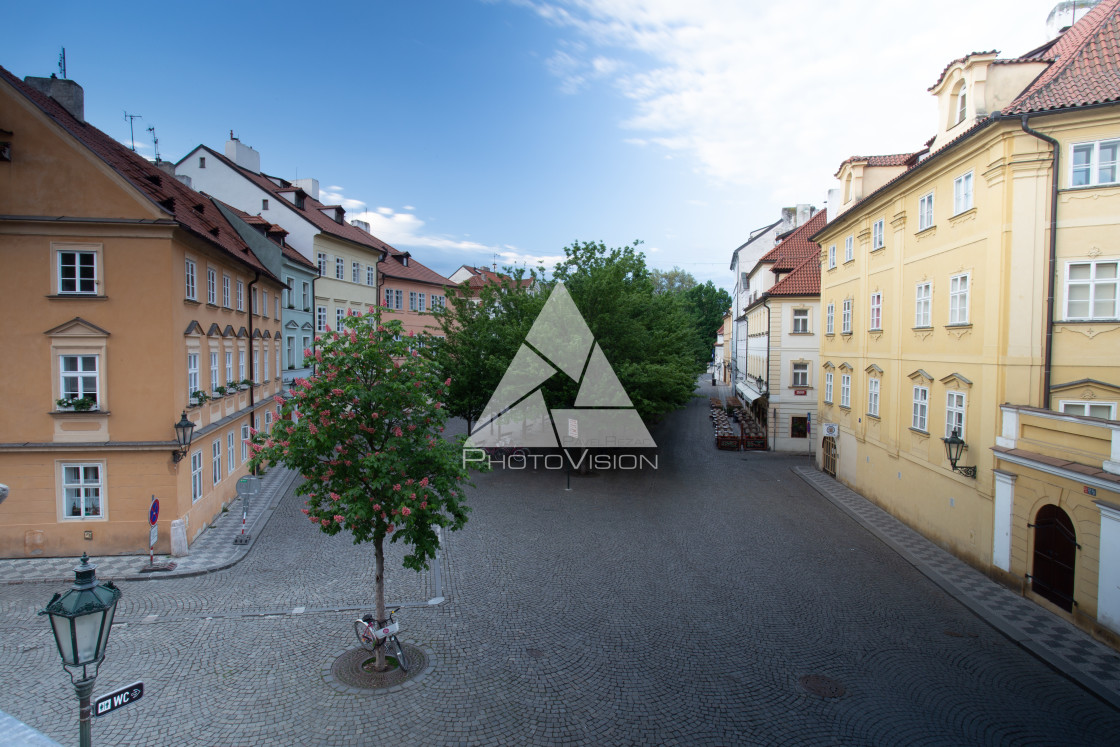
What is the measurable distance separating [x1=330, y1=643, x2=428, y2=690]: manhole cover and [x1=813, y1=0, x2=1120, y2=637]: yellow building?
11425 mm

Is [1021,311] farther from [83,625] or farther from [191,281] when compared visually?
[191,281]

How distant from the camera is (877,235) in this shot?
66.7 ft

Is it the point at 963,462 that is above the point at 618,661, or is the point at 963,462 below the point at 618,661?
above

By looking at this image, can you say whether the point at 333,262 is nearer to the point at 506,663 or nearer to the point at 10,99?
the point at 10,99

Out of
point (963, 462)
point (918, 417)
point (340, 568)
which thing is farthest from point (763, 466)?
point (340, 568)

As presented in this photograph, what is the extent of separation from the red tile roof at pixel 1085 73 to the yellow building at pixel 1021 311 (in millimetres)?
39

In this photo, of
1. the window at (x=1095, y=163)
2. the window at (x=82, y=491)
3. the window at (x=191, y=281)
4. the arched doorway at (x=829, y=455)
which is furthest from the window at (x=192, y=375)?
Answer: the arched doorway at (x=829, y=455)

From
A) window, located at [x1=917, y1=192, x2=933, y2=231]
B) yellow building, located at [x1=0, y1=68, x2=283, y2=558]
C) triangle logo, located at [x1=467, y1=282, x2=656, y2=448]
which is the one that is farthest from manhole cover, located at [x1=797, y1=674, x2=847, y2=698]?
triangle logo, located at [x1=467, y1=282, x2=656, y2=448]

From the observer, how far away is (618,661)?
967cm

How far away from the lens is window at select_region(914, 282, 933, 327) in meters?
16.5

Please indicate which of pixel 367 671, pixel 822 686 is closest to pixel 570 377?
pixel 367 671

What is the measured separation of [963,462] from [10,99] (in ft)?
75.3

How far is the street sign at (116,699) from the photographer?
477 cm

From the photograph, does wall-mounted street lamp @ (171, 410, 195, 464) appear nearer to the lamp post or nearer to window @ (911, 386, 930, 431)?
the lamp post
